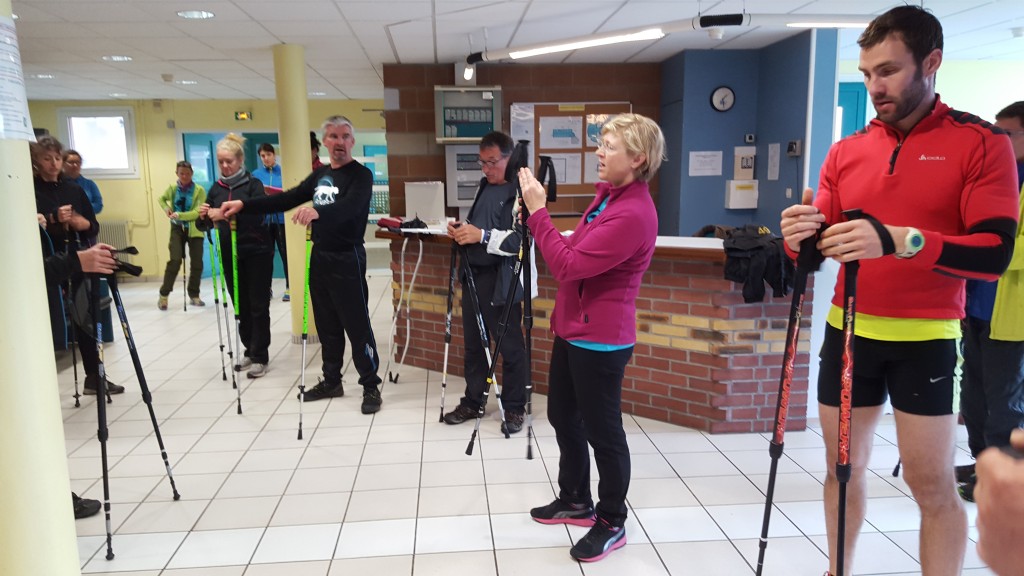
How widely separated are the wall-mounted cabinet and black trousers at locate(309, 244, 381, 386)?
265 cm

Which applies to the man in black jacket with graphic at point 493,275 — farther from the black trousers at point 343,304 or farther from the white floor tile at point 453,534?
the white floor tile at point 453,534

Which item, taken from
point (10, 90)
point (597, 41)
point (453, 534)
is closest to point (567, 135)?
point (597, 41)

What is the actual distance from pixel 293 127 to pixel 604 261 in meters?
4.24

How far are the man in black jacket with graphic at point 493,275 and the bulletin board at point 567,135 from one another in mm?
3261

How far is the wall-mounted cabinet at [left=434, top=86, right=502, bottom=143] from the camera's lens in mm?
6344

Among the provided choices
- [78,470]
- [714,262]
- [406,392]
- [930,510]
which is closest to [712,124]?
[714,262]

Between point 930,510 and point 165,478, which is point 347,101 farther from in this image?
point 930,510

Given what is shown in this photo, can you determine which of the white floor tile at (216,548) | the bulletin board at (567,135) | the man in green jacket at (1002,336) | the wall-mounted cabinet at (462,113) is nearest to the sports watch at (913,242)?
the man in green jacket at (1002,336)

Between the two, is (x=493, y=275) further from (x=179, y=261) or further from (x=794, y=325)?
(x=179, y=261)

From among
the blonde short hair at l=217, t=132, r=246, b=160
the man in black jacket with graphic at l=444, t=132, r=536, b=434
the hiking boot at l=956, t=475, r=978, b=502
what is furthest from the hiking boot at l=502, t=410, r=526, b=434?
the blonde short hair at l=217, t=132, r=246, b=160

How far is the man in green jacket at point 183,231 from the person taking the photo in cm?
757

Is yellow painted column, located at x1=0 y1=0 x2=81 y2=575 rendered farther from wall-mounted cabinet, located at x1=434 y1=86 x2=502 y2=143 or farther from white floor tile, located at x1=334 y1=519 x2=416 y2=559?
wall-mounted cabinet, located at x1=434 y1=86 x2=502 y2=143

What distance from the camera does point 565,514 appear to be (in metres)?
2.67

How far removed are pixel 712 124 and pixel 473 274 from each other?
12.2ft
